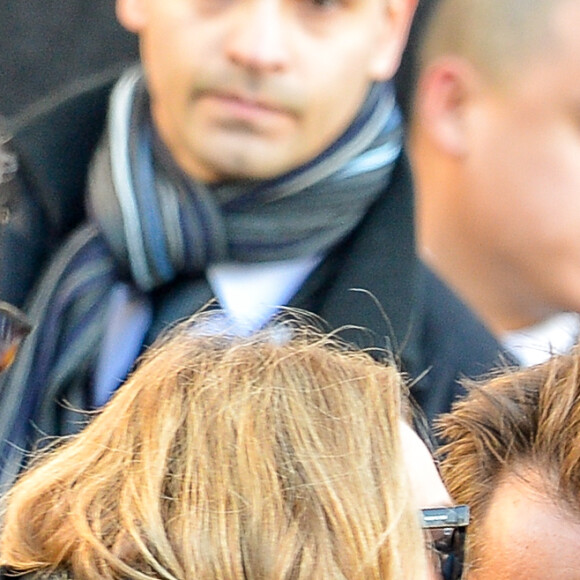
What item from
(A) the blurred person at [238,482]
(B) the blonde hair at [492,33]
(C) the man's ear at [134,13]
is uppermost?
(C) the man's ear at [134,13]

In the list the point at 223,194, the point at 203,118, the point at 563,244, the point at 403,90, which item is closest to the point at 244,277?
the point at 223,194

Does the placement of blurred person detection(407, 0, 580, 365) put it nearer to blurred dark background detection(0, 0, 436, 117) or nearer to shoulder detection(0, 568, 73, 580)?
blurred dark background detection(0, 0, 436, 117)

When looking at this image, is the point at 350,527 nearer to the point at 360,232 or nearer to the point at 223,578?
the point at 223,578

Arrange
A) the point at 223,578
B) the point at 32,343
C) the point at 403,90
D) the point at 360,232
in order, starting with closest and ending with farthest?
1. the point at 223,578
2. the point at 32,343
3. the point at 360,232
4. the point at 403,90

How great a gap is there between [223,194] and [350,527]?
0.83m

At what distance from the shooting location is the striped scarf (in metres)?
1.39

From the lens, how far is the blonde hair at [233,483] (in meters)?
0.65

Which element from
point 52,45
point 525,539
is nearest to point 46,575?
point 525,539

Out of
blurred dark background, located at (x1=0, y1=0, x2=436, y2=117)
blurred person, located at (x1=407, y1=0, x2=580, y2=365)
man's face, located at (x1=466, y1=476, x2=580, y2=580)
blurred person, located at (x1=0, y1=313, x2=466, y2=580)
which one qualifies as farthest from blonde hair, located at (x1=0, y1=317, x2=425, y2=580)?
blurred dark background, located at (x1=0, y1=0, x2=436, y2=117)

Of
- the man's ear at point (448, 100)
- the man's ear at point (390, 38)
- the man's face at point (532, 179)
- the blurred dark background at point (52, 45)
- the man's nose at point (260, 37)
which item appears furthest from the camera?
the blurred dark background at point (52, 45)

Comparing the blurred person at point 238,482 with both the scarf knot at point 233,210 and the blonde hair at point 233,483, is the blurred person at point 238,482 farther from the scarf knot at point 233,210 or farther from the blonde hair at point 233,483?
the scarf knot at point 233,210

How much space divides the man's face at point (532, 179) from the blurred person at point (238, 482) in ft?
3.34

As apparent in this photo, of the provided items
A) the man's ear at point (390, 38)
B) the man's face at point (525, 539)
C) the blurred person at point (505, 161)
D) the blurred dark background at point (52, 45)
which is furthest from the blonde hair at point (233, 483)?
the blurred dark background at point (52, 45)

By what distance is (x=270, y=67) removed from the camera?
1.37 m
